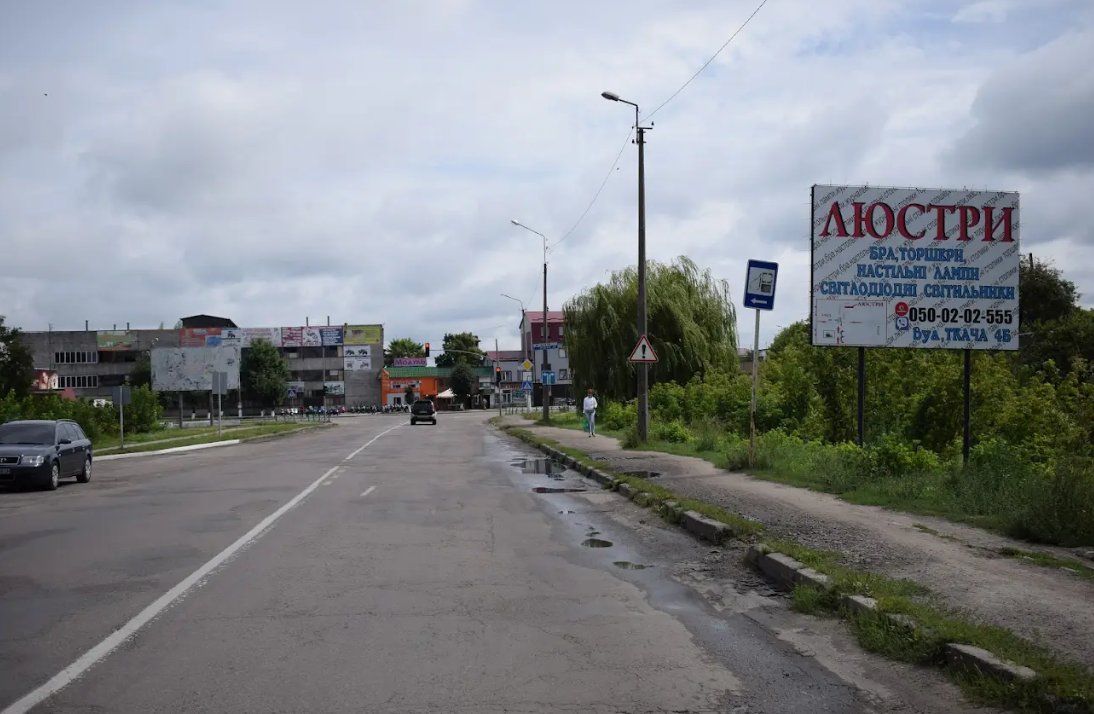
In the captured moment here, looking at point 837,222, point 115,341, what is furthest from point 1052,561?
point 115,341

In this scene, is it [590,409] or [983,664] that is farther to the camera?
[590,409]

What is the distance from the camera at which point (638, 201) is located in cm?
2489

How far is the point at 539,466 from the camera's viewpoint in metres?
23.6

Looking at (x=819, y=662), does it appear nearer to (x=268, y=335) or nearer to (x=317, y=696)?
(x=317, y=696)

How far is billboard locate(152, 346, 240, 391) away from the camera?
63219 mm

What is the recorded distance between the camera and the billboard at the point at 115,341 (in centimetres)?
11119

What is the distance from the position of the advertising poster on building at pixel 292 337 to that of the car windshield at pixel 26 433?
97544 mm

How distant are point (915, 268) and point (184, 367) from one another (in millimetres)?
56604

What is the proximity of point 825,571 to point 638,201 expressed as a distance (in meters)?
18.0

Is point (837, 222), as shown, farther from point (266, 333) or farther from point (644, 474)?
point (266, 333)

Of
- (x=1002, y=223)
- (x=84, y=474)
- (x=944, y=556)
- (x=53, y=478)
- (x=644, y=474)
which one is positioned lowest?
(x=84, y=474)

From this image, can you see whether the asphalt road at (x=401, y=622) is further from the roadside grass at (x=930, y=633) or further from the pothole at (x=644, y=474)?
the pothole at (x=644, y=474)

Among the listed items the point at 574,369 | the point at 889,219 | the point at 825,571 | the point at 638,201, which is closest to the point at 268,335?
the point at 574,369

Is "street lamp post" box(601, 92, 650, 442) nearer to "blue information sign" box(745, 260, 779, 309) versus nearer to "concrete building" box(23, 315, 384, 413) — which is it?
"blue information sign" box(745, 260, 779, 309)
